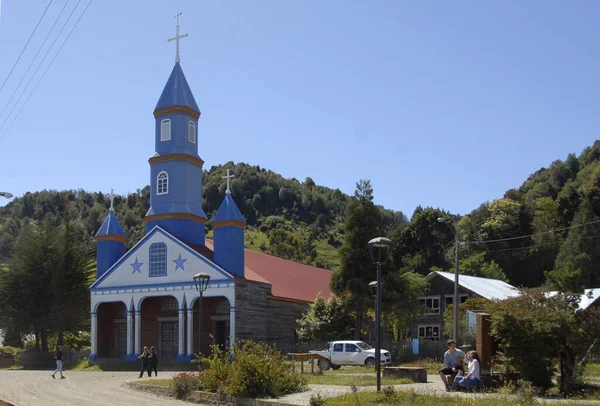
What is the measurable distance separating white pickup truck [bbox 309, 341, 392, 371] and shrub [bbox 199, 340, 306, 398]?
504 inches

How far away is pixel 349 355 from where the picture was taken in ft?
108

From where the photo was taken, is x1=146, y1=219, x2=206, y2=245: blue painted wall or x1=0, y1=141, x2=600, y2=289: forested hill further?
x1=0, y1=141, x2=600, y2=289: forested hill

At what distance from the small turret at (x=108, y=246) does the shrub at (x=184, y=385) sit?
79.9 ft

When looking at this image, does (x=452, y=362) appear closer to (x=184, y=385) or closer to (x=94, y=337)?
(x=184, y=385)

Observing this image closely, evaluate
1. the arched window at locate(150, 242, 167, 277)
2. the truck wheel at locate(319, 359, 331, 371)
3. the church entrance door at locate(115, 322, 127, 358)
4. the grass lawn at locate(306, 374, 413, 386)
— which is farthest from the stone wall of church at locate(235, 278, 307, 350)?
the grass lawn at locate(306, 374, 413, 386)

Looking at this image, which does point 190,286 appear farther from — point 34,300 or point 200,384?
point 200,384

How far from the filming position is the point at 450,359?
18.8m

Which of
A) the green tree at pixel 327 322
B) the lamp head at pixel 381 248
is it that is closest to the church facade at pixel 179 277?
the green tree at pixel 327 322

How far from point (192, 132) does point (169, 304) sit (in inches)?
428

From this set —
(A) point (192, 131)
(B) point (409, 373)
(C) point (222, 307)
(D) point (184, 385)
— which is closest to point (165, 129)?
(A) point (192, 131)

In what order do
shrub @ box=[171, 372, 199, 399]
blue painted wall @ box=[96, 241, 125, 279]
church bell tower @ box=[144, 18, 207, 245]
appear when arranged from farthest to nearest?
blue painted wall @ box=[96, 241, 125, 279] < church bell tower @ box=[144, 18, 207, 245] < shrub @ box=[171, 372, 199, 399]

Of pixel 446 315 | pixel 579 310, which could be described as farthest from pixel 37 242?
pixel 579 310

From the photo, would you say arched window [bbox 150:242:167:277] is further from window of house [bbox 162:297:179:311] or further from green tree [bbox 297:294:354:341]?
green tree [bbox 297:294:354:341]

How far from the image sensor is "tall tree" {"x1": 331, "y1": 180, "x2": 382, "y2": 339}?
3775cm
